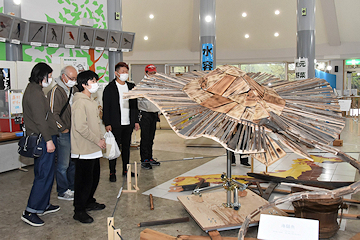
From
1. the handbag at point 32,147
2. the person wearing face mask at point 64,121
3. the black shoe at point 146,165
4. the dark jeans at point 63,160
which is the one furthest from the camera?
the black shoe at point 146,165

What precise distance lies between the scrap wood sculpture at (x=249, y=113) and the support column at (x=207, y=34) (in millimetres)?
4308

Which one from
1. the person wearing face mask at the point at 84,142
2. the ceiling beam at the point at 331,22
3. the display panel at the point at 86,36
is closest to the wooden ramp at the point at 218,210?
the person wearing face mask at the point at 84,142

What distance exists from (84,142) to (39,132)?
15.9 inches

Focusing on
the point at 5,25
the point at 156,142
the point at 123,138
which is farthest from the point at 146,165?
the point at 5,25

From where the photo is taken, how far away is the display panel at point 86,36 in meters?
5.38

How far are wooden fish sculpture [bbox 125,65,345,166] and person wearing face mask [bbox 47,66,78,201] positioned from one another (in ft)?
5.70

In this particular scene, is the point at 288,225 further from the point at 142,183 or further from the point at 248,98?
the point at 142,183

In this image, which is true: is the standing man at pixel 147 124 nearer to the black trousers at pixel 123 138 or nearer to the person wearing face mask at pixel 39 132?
the black trousers at pixel 123 138

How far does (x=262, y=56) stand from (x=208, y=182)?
10.3 meters

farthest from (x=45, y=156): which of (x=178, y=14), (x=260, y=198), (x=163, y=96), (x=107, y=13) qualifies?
(x=178, y=14)

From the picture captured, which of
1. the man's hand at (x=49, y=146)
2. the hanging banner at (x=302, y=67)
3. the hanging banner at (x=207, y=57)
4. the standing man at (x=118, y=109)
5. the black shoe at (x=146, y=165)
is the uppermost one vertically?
the hanging banner at (x=207, y=57)

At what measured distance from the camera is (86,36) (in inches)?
214

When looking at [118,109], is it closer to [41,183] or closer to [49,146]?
[49,146]

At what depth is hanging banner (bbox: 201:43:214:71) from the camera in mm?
6086
